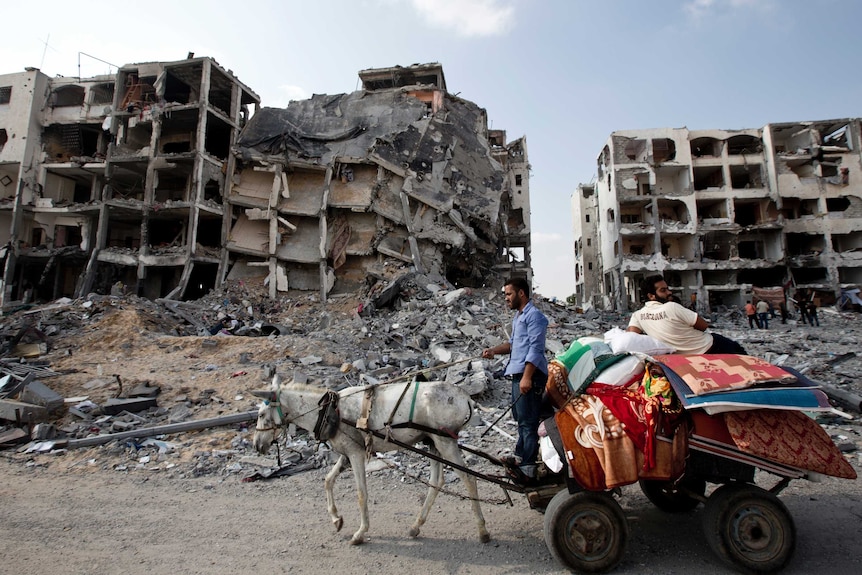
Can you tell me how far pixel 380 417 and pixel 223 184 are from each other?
24.7 m

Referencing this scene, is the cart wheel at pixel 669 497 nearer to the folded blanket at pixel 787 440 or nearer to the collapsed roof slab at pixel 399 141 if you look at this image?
the folded blanket at pixel 787 440

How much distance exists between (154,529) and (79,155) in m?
32.9

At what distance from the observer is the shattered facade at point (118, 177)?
23.5 meters

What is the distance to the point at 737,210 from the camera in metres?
33.5

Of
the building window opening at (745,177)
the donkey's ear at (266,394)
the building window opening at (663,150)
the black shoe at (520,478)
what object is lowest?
the black shoe at (520,478)

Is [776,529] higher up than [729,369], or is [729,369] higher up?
[729,369]

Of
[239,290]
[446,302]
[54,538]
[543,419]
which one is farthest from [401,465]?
[239,290]

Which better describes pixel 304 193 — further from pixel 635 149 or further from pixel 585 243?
pixel 585 243

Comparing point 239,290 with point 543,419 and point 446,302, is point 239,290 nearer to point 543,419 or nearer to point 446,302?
point 446,302

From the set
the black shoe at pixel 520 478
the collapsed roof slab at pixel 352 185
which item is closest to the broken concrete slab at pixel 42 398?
the black shoe at pixel 520 478

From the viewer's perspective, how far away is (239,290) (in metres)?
22.5

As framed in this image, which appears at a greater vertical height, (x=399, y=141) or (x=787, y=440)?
(x=399, y=141)

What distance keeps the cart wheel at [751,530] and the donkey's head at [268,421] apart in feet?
11.9

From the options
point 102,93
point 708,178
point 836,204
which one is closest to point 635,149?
point 708,178
